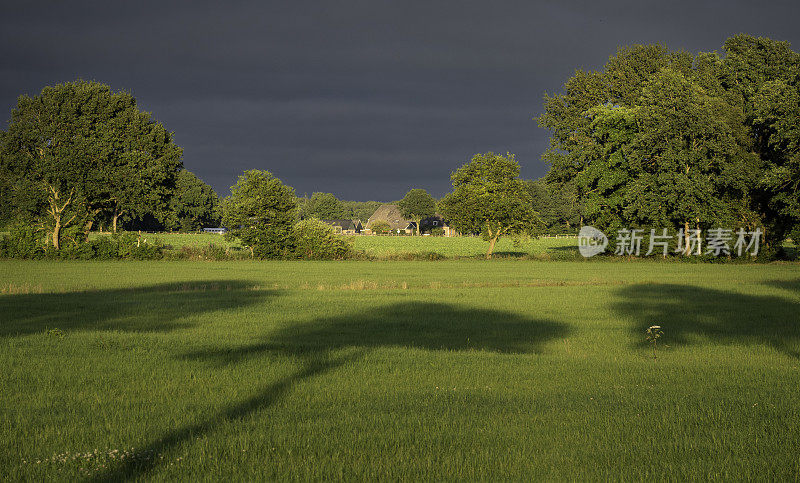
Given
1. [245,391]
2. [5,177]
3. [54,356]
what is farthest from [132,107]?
[245,391]

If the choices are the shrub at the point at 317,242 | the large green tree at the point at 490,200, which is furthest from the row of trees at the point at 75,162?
the large green tree at the point at 490,200

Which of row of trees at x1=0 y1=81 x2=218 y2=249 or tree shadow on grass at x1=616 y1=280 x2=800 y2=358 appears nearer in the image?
tree shadow on grass at x1=616 y1=280 x2=800 y2=358

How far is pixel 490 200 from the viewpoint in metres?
71.6

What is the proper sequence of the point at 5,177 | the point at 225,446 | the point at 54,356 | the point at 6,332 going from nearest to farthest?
the point at 225,446, the point at 54,356, the point at 6,332, the point at 5,177

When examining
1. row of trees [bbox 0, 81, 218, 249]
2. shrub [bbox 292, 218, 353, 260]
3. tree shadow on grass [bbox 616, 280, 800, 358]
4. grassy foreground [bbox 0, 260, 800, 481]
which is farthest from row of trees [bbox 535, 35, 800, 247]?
row of trees [bbox 0, 81, 218, 249]

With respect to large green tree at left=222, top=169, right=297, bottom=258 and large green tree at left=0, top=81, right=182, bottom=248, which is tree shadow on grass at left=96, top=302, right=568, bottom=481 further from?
large green tree at left=0, top=81, right=182, bottom=248

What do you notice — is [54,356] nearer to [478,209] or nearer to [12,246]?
[12,246]

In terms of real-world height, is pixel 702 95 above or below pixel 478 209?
above

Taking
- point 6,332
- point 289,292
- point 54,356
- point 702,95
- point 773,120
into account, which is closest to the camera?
point 54,356

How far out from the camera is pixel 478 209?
71.6 m

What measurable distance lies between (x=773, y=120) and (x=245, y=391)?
203 ft

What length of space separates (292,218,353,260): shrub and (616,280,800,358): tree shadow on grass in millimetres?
37890

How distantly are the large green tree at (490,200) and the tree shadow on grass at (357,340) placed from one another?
43660 mm

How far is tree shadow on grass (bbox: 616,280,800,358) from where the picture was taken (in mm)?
20516
